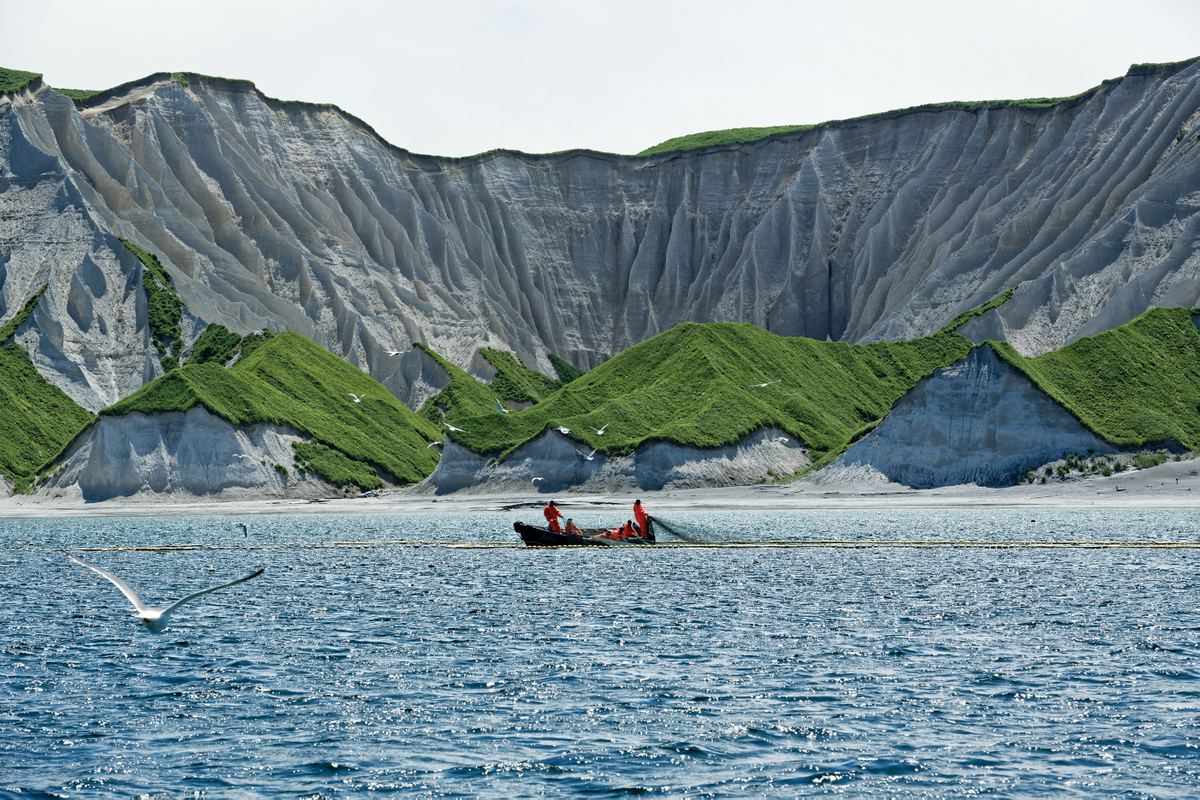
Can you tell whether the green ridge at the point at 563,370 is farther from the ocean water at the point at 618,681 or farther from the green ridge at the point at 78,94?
the ocean water at the point at 618,681

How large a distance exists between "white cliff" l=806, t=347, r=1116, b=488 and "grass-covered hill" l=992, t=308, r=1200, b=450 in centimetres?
124

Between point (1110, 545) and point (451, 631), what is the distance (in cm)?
3222

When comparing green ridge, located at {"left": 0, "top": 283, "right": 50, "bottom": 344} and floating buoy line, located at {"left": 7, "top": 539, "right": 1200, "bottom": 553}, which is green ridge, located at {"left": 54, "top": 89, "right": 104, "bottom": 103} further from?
floating buoy line, located at {"left": 7, "top": 539, "right": 1200, "bottom": 553}

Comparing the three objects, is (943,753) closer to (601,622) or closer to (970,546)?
(601,622)

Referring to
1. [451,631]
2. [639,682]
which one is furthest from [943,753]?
[451,631]

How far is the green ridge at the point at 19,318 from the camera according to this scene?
115688 mm

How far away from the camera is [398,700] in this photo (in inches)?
838

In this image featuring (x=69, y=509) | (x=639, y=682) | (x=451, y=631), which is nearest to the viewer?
(x=639, y=682)

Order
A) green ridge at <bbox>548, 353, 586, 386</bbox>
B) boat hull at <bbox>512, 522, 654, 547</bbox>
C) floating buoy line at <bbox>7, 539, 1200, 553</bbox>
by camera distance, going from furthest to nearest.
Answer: green ridge at <bbox>548, 353, 586, 386</bbox>
boat hull at <bbox>512, 522, 654, 547</bbox>
floating buoy line at <bbox>7, 539, 1200, 553</bbox>

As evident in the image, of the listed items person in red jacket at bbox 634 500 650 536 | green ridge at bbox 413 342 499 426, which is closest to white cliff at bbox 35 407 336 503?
green ridge at bbox 413 342 499 426

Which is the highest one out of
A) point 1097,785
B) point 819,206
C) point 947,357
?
point 819,206

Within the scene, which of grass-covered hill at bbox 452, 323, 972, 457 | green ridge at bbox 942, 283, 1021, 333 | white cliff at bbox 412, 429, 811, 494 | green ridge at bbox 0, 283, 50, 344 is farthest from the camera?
green ridge at bbox 942, 283, 1021, 333

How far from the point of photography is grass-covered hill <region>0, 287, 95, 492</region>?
10129cm

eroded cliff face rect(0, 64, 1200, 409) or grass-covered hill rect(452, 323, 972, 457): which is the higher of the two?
eroded cliff face rect(0, 64, 1200, 409)
